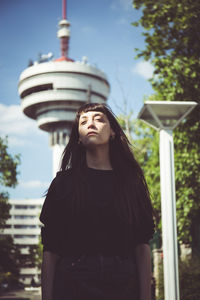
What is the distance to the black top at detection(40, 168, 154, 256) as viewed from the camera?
8.38ft

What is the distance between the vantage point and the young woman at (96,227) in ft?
8.15

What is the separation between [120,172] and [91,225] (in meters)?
0.48

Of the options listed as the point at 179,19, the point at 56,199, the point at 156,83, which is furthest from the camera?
the point at 156,83

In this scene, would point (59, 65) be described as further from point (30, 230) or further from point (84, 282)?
point (84, 282)

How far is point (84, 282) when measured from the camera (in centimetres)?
247

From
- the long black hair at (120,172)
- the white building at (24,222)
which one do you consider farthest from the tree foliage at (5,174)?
the white building at (24,222)

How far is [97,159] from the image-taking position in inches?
115

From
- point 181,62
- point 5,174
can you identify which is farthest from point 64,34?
point 181,62

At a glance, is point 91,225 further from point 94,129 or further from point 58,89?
point 58,89

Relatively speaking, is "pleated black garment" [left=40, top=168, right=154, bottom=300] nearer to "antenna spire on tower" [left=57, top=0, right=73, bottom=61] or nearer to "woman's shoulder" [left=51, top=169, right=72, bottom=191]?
"woman's shoulder" [left=51, top=169, right=72, bottom=191]

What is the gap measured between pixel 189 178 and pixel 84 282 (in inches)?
→ 484

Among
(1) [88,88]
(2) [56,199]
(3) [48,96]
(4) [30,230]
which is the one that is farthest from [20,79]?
(2) [56,199]

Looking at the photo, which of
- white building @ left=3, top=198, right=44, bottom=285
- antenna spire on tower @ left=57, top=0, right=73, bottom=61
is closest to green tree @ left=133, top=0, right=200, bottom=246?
antenna spire on tower @ left=57, top=0, right=73, bottom=61

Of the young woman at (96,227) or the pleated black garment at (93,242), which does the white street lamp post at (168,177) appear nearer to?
the young woman at (96,227)
